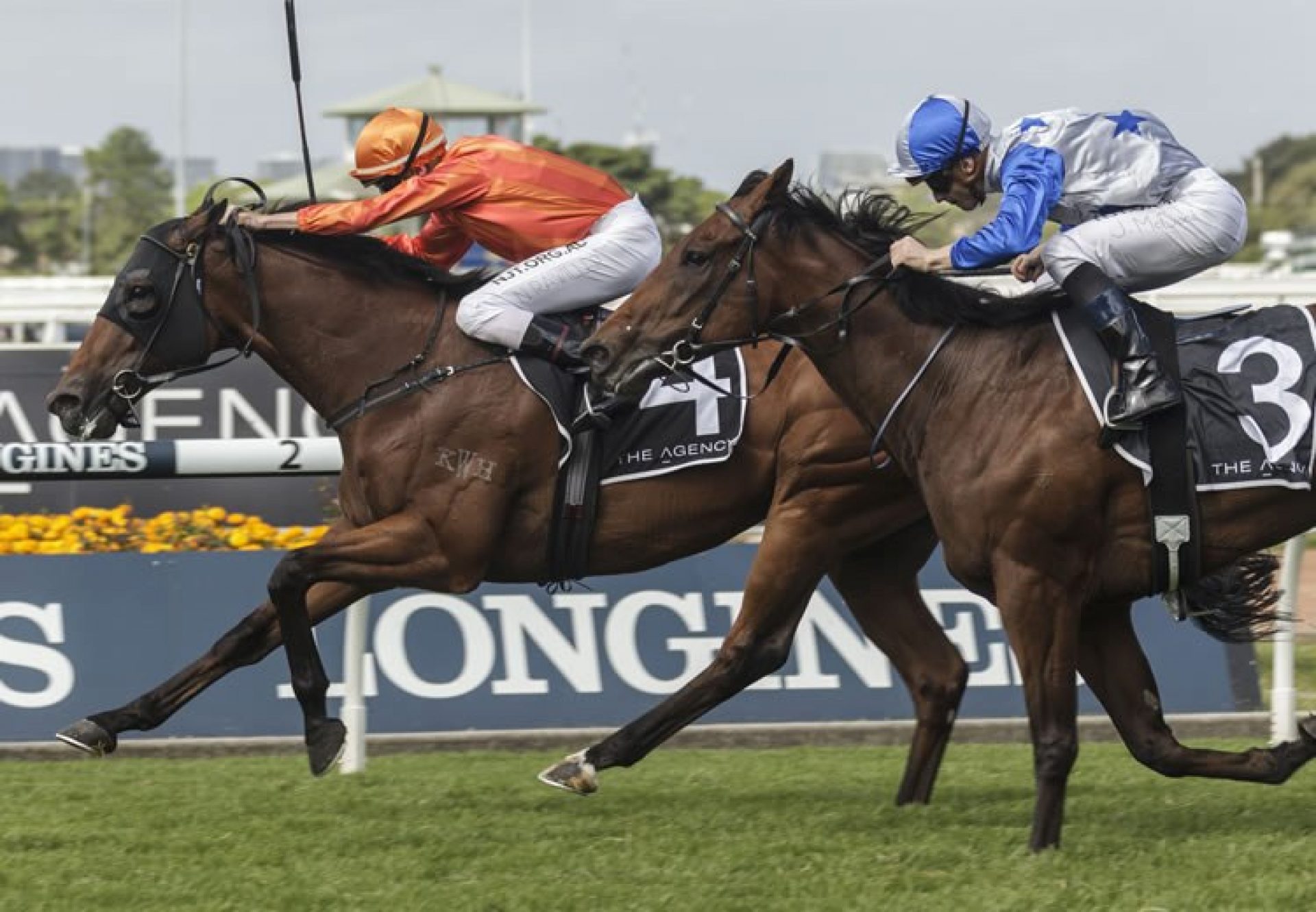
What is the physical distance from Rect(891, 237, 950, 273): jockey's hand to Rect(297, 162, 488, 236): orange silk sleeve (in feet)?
4.59

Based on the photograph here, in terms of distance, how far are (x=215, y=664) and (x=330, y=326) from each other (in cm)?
101

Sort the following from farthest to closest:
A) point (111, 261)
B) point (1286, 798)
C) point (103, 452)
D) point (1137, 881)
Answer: point (111, 261)
point (103, 452)
point (1286, 798)
point (1137, 881)

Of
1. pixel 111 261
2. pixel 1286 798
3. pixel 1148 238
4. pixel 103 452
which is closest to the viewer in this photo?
pixel 1148 238

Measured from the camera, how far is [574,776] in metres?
6.21

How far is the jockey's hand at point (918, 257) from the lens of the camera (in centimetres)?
550

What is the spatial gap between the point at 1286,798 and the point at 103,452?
145 inches

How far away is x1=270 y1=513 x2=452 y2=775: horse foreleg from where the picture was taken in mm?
6168

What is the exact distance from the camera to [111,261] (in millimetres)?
75688

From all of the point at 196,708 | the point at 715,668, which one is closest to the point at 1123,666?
the point at 715,668

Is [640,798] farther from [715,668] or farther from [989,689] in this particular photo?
[989,689]

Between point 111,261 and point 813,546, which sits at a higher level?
point 813,546

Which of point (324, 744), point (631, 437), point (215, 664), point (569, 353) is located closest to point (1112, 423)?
point (631, 437)

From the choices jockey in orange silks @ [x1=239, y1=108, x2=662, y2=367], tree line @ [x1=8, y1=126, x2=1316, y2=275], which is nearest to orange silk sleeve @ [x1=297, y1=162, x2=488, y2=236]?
jockey in orange silks @ [x1=239, y1=108, x2=662, y2=367]

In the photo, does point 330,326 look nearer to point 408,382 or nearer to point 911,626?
point 408,382
